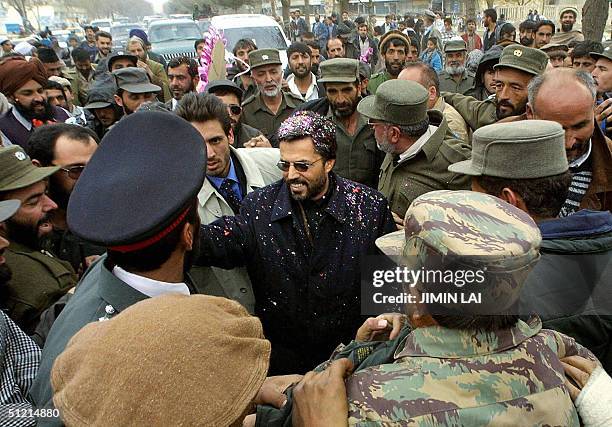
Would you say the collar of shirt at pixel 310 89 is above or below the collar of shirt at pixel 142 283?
below

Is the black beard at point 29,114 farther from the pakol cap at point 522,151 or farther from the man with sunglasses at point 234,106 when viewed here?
the pakol cap at point 522,151

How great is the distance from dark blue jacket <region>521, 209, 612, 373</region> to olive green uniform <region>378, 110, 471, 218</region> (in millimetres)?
1418

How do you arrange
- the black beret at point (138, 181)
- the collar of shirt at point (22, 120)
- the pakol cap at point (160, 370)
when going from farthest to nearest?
the collar of shirt at point (22, 120) < the black beret at point (138, 181) < the pakol cap at point (160, 370)

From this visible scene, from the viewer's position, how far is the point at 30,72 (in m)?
4.72

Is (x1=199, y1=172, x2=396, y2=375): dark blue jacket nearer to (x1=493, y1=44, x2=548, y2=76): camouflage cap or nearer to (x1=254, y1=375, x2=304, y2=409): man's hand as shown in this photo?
(x1=254, y1=375, x2=304, y2=409): man's hand

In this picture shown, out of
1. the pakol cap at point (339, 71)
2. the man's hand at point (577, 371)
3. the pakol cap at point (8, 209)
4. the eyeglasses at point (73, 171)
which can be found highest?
the pakol cap at point (339, 71)

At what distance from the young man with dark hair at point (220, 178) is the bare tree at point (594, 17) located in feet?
25.1

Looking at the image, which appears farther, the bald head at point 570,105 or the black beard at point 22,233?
the bald head at point 570,105

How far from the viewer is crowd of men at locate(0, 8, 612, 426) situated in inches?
41.4

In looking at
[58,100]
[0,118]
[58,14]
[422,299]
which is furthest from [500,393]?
[58,14]

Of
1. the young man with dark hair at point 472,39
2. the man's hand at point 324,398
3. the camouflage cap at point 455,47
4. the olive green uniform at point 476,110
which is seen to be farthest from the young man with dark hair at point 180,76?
the young man with dark hair at point 472,39

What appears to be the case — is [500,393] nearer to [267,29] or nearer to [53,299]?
[53,299]

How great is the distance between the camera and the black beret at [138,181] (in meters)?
1.44

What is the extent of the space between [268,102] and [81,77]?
4958mm
